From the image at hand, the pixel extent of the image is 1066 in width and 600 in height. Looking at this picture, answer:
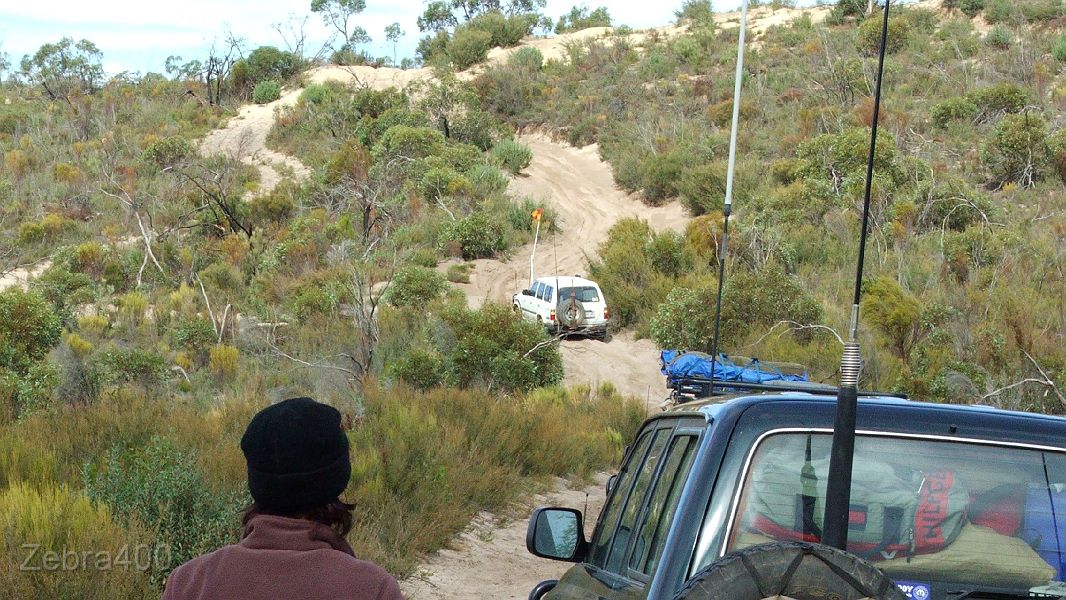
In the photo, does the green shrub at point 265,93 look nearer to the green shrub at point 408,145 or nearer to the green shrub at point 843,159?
the green shrub at point 408,145

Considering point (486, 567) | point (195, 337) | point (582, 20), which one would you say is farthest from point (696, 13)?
point (486, 567)

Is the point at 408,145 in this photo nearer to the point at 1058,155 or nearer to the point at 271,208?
the point at 271,208

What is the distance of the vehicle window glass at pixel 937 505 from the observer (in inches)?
118

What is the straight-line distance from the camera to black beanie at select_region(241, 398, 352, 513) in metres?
2.21

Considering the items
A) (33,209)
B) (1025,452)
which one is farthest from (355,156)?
(1025,452)

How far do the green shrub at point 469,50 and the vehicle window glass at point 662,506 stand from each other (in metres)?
63.7

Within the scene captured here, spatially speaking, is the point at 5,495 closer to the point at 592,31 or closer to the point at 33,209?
the point at 33,209

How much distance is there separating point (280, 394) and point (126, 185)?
2922 centimetres

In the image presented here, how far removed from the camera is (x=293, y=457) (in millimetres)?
2215

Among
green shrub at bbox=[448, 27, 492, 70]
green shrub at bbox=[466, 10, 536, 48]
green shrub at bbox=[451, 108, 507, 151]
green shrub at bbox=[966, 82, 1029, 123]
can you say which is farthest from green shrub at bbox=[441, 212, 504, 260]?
green shrub at bbox=[466, 10, 536, 48]

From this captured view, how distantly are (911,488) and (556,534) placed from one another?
5.06 feet

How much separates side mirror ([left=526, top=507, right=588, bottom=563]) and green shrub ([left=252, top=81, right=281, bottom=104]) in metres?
56.3

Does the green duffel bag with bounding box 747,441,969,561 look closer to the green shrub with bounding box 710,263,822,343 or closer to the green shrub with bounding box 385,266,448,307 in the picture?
the green shrub with bounding box 710,263,822,343

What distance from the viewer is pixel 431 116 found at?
165 feet
